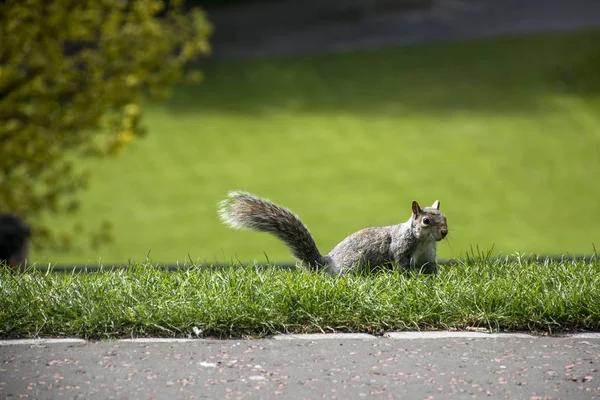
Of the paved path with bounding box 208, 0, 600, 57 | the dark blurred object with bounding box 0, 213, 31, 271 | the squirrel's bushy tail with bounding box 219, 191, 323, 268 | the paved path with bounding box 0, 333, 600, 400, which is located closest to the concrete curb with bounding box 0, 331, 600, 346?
the paved path with bounding box 0, 333, 600, 400

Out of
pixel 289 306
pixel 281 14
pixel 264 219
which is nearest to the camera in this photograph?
pixel 289 306

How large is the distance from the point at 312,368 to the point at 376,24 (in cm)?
1629

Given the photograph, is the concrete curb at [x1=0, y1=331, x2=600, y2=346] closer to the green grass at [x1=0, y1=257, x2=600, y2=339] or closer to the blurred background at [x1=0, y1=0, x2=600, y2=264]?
the green grass at [x1=0, y1=257, x2=600, y2=339]

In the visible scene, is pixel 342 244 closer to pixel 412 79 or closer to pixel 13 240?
pixel 13 240

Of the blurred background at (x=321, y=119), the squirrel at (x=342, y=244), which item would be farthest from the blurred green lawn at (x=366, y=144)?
the squirrel at (x=342, y=244)

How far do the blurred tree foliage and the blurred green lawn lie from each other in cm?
196

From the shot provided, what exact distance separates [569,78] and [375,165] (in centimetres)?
486

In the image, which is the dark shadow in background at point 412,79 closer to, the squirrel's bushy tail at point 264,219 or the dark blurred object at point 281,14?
the dark blurred object at point 281,14

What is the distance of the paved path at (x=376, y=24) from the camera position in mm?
18031

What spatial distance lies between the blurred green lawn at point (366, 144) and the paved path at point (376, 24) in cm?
61

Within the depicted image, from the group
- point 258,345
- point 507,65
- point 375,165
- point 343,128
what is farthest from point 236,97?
point 258,345

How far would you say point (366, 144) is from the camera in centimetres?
1409

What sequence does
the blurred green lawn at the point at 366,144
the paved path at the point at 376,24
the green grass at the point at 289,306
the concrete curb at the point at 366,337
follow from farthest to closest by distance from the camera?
the paved path at the point at 376,24 < the blurred green lawn at the point at 366,144 < the green grass at the point at 289,306 < the concrete curb at the point at 366,337

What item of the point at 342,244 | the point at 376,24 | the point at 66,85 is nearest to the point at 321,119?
the point at 376,24
